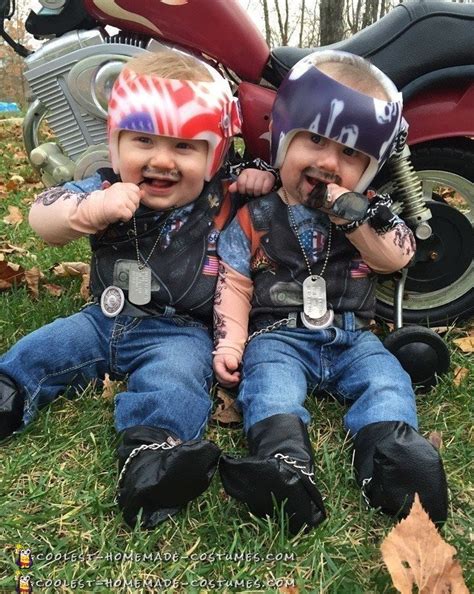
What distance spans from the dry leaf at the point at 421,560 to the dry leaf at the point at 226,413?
28.9 inches

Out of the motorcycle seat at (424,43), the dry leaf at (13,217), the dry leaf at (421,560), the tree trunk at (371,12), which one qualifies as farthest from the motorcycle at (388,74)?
the tree trunk at (371,12)

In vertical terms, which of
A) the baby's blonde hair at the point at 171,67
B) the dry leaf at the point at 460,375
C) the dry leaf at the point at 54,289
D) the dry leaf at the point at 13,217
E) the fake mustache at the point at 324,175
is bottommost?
the dry leaf at the point at 13,217

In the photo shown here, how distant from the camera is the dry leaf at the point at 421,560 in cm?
128

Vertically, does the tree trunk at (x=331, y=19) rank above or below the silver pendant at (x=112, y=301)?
below

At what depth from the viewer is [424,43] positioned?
2283mm

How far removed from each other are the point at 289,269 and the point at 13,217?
2.35 meters

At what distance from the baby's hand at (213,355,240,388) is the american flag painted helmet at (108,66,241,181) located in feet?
2.26

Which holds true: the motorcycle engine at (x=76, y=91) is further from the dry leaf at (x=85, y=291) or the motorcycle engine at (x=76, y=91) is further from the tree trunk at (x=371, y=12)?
the tree trunk at (x=371, y=12)

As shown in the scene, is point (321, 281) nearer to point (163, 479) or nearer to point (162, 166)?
point (162, 166)

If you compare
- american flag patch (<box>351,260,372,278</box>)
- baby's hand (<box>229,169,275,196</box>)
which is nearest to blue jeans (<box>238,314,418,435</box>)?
american flag patch (<box>351,260,372,278</box>)

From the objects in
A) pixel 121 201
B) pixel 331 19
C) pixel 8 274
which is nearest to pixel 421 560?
pixel 121 201

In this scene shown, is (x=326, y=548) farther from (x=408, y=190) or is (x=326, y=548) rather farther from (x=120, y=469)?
(x=408, y=190)

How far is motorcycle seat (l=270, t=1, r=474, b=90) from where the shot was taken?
7.46 ft

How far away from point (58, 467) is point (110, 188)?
0.85 meters
